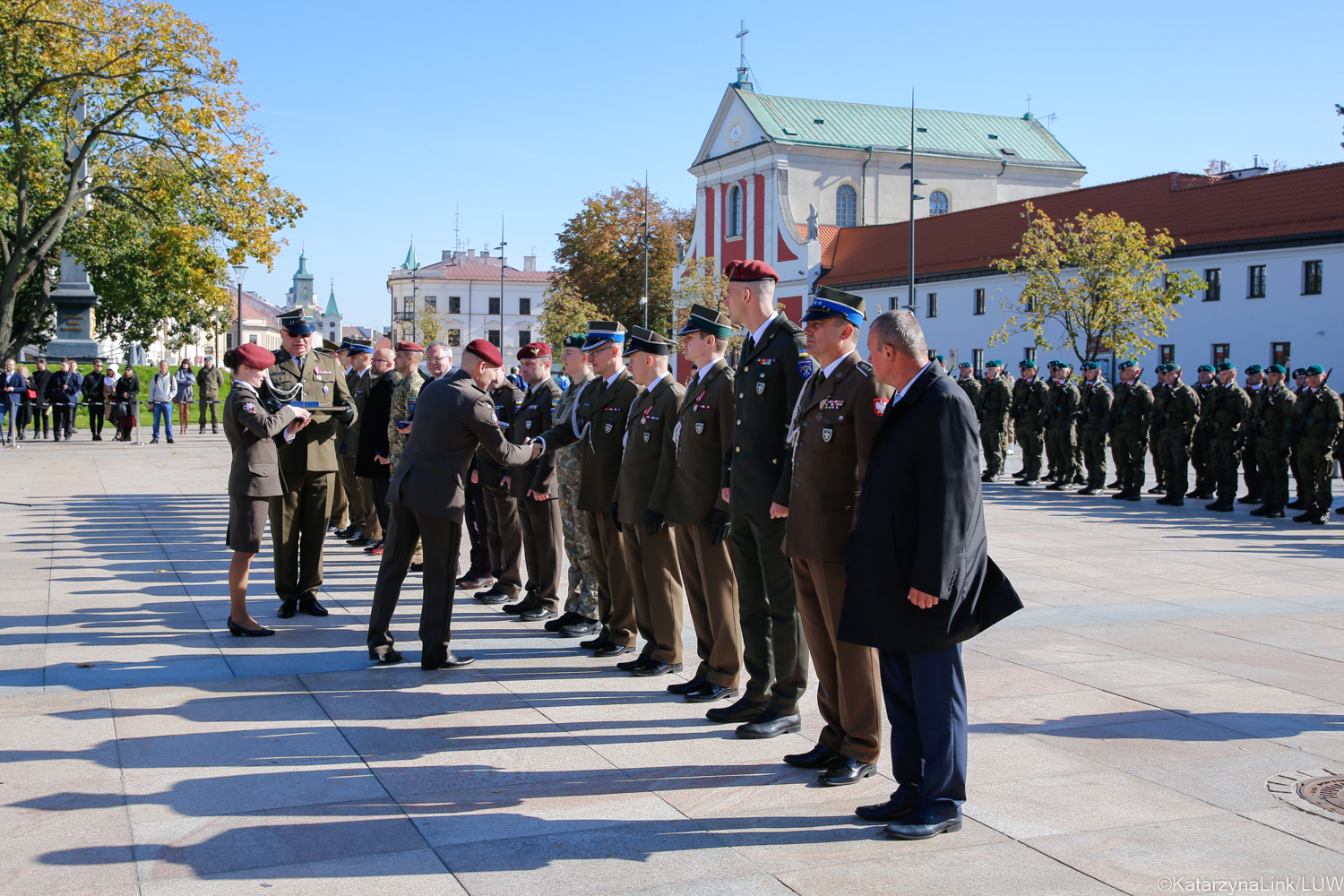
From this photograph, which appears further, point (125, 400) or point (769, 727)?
point (125, 400)

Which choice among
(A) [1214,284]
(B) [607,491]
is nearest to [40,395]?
(B) [607,491]

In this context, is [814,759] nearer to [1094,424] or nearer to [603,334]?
[603,334]

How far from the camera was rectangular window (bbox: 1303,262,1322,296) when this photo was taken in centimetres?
3904

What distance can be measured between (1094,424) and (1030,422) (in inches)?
74.5

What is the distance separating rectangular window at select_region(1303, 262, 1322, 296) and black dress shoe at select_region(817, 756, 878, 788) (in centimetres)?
4080

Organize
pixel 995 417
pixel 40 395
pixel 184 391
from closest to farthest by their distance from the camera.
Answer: pixel 995 417, pixel 40 395, pixel 184 391

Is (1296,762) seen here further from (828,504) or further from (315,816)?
(315,816)

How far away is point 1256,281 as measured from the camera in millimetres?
41219

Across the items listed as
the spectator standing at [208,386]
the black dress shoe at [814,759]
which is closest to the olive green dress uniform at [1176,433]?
the black dress shoe at [814,759]

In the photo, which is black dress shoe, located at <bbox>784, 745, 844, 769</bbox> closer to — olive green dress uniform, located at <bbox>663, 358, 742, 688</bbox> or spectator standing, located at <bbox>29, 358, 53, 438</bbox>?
olive green dress uniform, located at <bbox>663, 358, 742, 688</bbox>

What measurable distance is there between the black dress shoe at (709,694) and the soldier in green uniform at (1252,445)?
40.9 feet

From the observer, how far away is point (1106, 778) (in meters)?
4.91

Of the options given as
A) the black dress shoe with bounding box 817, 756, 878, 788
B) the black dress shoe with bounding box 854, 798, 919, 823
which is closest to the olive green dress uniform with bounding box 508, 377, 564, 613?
the black dress shoe with bounding box 817, 756, 878, 788

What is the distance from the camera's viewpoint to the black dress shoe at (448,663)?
685 centimetres
